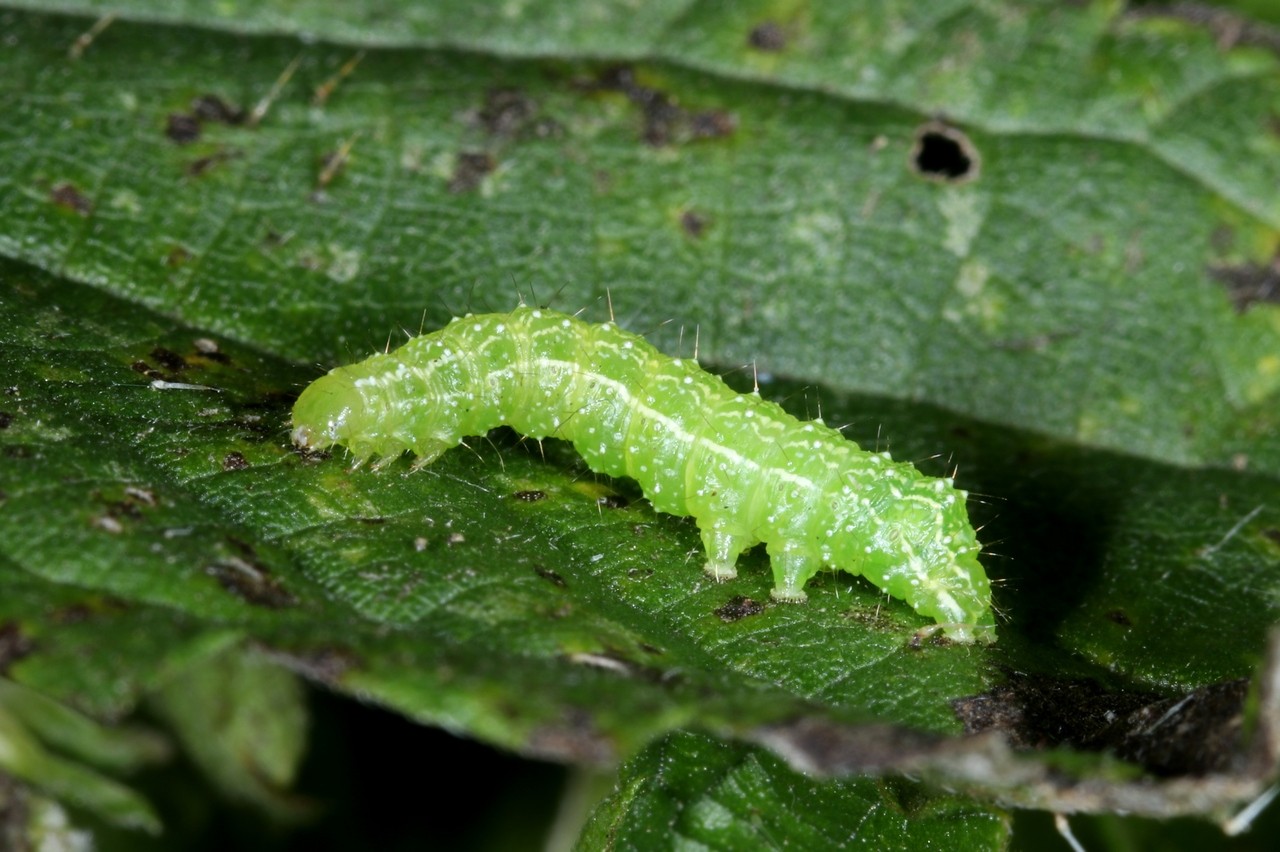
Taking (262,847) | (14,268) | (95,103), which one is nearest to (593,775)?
(262,847)

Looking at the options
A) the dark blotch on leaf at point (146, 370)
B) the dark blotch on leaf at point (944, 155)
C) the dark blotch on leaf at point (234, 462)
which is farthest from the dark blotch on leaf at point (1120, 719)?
the dark blotch on leaf at point (146, 370)

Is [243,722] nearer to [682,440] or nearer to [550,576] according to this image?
[550,576]

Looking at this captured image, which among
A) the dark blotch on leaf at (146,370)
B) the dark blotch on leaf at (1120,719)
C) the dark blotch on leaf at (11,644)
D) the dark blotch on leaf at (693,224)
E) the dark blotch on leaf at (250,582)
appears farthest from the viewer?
the dark blotch on leaf at (693,224)

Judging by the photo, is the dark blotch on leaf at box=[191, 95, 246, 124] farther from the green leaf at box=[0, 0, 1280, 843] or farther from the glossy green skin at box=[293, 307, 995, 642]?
the glossy green skin at box=[293, 307, 995, 642]

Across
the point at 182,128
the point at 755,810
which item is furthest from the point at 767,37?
the point at 755,810

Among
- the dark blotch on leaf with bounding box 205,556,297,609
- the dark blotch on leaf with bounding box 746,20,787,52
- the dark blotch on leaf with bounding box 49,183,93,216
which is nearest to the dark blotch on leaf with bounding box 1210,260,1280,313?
the dark blotch on leaf with bounding box 746,20,787,52

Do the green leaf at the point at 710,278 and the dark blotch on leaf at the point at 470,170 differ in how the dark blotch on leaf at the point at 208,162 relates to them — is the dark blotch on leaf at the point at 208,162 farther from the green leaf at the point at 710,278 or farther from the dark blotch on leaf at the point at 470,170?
the dark blotch on leaf at the point at 470,170

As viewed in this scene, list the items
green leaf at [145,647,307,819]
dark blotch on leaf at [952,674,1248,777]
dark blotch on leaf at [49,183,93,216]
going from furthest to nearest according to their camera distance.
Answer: green leaf at [145,647,307,819], dark blotch on leaf at [49,183,93,216], dark blotch on leaf at [952,674,1248,777]
